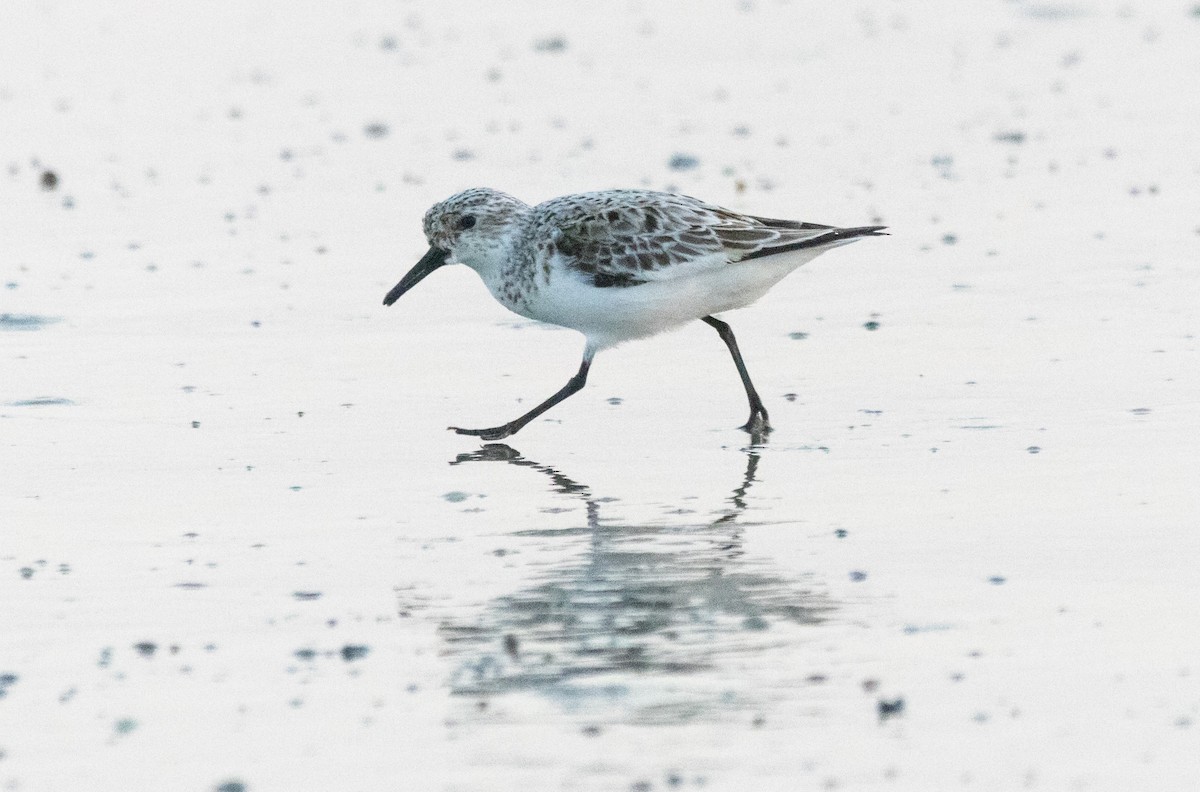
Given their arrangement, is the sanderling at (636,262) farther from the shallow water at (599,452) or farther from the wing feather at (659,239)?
the shallow water at (599,452)

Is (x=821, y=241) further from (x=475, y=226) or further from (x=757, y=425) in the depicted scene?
(x=475, y=226)

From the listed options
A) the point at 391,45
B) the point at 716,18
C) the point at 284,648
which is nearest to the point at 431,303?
the point at 284,648

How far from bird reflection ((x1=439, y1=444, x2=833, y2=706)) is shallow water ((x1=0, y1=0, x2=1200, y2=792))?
0.07 ft

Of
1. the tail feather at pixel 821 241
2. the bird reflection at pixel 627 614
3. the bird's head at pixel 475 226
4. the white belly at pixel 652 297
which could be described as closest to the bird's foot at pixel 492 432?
the white belly at pixel 652 297

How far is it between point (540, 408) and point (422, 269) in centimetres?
113

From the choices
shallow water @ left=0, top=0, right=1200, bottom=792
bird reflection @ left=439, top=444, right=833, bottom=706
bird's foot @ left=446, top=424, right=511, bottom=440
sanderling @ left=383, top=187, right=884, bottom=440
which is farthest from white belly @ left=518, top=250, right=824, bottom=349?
bird reflection @ left=439, top=444, right=833, bottom=706

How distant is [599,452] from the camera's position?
27.3 feet

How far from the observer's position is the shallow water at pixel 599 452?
520 centimetres

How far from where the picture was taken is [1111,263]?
441 inches

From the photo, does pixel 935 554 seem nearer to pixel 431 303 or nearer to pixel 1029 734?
pixel 1029 734

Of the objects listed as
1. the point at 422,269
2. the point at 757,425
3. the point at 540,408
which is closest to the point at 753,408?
the point at 757,425

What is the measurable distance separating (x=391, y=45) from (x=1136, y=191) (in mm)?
7901

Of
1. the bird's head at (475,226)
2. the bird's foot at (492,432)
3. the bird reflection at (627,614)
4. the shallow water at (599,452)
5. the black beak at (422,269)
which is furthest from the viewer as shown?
the black beak at (422,269)

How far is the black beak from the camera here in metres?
9.34
